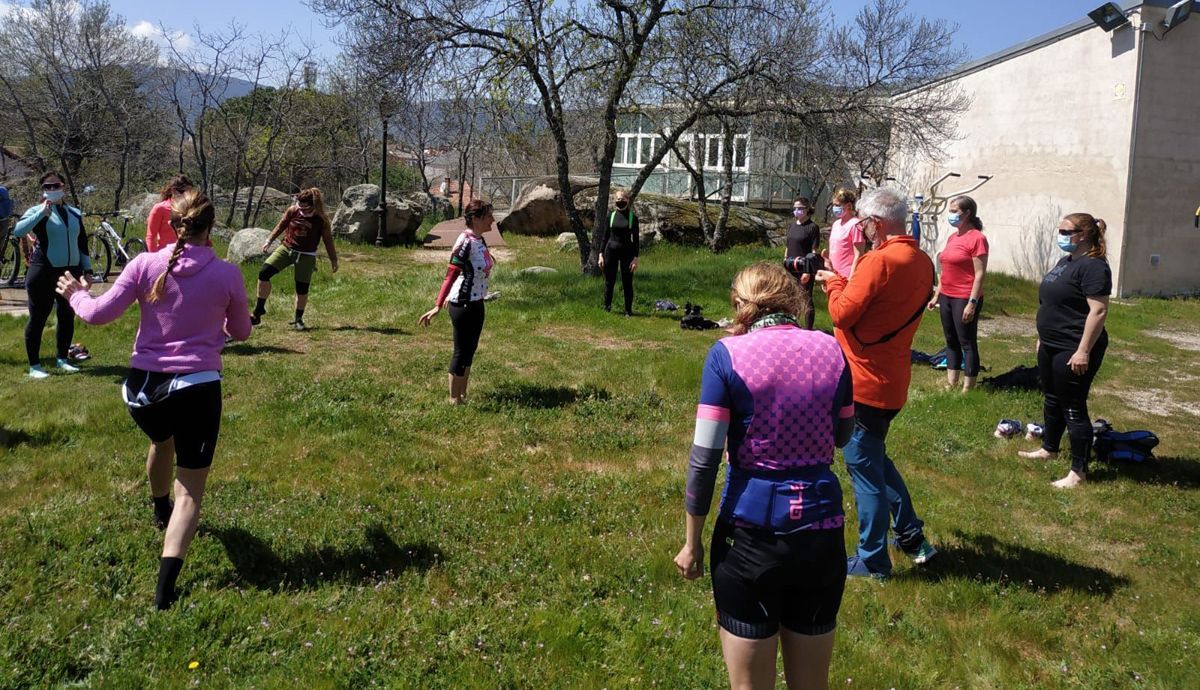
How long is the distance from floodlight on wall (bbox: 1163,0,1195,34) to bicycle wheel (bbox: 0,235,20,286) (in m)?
22.6

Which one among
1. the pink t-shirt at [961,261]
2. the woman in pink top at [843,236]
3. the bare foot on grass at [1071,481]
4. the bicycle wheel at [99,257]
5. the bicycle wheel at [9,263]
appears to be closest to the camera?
the bare foot on grass at [1071,481]

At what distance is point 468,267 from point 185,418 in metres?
3.24

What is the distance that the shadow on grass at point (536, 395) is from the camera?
23.1ft

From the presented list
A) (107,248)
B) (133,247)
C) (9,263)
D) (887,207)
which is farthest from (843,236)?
(9,263)

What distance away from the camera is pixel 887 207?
3928mm

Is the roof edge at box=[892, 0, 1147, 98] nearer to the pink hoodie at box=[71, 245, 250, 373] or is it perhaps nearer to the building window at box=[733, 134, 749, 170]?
the building window at box=[733, 134, 749, 170]

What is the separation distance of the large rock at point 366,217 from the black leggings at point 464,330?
41.2ft

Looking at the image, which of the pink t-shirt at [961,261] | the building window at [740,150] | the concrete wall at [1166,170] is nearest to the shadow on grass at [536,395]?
the pink t-shirt at [961,261]

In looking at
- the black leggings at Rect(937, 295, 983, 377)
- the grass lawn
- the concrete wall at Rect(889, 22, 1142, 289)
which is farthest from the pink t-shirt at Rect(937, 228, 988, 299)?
the concrete wall at Rect(889, 22, 1142, 289)

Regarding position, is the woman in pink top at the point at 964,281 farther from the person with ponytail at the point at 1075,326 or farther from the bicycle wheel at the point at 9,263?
the bicycle wheel at the point at 9,263

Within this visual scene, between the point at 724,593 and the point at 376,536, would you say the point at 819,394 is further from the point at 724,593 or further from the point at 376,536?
the point at 376,536

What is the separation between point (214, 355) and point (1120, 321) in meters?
16.0

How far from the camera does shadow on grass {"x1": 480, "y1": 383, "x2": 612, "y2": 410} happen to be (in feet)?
23.1

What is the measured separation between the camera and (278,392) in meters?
6.91
